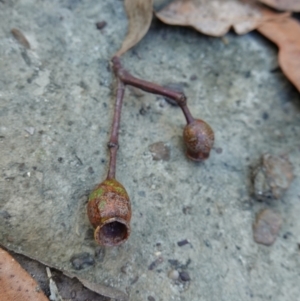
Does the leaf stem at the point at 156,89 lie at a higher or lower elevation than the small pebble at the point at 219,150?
higher

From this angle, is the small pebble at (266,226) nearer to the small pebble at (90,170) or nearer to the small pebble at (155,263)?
the small pebble at (155,263)

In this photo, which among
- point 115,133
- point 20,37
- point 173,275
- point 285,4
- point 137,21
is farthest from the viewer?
point 285,4

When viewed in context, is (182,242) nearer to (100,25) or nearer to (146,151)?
(146,151)

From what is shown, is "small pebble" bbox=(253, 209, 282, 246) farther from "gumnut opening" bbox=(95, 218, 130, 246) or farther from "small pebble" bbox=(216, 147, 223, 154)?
"gumnut opening" bbox=(95, 218, 130, 246)

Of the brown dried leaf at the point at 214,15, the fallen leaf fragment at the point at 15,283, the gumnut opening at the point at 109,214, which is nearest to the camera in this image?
the fallen leaf fragment at the point at 15,283

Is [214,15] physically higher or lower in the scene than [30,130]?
higher

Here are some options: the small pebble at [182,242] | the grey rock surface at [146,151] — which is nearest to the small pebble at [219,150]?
the grey rock surface at [146,151]

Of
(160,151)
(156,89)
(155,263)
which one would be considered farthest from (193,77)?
(155,263)
